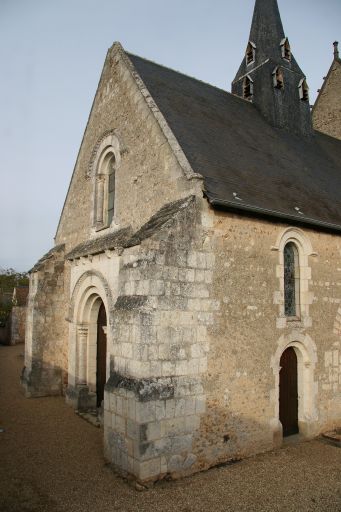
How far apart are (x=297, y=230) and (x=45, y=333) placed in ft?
23.2

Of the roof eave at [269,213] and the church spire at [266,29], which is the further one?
the church spire at [266,29]

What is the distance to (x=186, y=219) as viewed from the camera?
6488 millimetres

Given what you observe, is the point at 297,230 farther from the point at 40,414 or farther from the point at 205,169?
the point at 40,414

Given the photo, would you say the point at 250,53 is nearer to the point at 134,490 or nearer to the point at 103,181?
the point at 103,181

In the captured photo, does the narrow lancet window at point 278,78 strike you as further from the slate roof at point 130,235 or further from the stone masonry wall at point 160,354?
the stone masonry wall at point 160,354

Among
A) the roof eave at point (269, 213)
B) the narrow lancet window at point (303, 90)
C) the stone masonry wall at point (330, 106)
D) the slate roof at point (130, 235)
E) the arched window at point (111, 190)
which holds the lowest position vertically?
the slate roof at point (130, 235)

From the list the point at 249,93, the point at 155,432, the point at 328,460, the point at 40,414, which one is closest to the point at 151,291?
the point at 155,432

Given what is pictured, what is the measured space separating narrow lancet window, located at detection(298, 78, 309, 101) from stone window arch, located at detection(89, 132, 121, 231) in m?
7.31

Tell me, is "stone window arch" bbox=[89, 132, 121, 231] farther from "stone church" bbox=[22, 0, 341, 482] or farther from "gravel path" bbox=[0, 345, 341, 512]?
"gravel path" bbox=[0, 345, 341, 512]

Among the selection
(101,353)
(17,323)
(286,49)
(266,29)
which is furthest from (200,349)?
(17,323)

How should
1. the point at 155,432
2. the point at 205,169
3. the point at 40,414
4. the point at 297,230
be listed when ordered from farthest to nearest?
the point at 40,414, the point at 297,230, the point at 205,169, the point at 155,432

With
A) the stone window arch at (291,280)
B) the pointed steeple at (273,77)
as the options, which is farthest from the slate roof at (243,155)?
the stone window arch at (291,280)

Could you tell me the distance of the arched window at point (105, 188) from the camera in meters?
9.84

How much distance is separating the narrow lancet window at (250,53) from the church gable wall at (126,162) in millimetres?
5739
